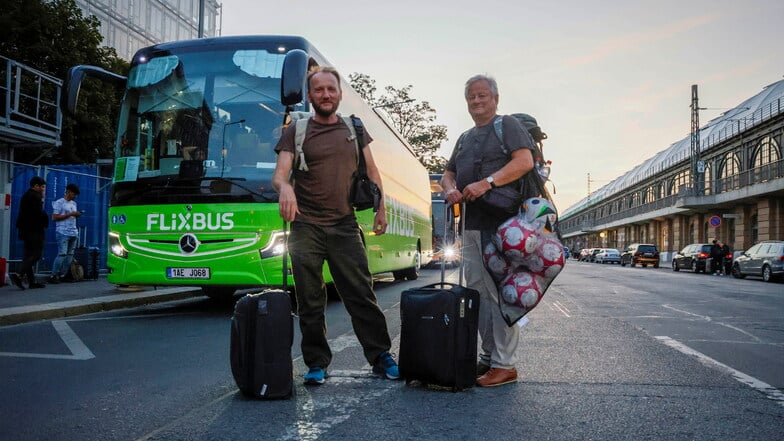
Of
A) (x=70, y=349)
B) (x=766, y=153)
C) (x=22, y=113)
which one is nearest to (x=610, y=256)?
(x=766, y=153)

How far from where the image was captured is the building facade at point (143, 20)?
41.6 metres

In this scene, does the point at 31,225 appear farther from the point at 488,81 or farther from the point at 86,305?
the point at 488,81

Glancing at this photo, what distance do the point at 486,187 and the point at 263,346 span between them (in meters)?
1.65

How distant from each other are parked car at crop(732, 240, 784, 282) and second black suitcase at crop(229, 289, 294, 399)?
24.2 metres

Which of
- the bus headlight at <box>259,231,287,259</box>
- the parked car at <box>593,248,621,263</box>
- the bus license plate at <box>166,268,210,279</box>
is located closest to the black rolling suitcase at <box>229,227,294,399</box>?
the bus headlight at <box>259,231,287,259</box>

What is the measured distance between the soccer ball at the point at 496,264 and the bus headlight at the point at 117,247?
18.8 feet

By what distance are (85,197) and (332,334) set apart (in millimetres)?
11047

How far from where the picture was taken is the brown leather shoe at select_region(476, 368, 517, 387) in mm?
4043

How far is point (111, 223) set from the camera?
8523mm

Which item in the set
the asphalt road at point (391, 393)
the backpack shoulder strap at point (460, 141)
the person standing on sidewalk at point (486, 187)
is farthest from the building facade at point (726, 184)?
the person standing on sidewalk at point (486, 187)

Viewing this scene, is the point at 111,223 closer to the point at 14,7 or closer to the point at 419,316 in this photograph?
the point at 419,316

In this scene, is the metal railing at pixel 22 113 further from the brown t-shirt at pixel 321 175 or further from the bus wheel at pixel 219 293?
the brown t-shirt at pixel 321 175

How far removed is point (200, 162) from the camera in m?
8.13

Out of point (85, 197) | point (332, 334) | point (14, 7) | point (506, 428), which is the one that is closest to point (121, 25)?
point (14, 7)
